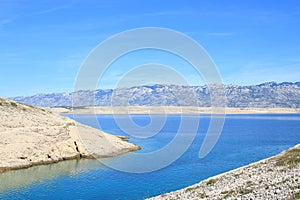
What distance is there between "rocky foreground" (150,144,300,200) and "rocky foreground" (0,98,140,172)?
1444 inches

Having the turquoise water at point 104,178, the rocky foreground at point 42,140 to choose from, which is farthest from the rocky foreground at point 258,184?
the rocky foreground at point 42,140

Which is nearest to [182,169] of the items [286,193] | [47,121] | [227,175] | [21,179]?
[227,175]

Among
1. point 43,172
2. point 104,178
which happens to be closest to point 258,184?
point 104,178

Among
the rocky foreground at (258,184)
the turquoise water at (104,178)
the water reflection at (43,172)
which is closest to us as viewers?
the rocky foreground at (258,184)

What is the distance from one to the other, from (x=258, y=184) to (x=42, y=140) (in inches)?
1919

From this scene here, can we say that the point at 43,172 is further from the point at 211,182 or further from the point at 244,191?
the point at 244,191

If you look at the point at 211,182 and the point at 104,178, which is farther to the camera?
the point at 104,178

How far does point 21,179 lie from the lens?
2085 inches

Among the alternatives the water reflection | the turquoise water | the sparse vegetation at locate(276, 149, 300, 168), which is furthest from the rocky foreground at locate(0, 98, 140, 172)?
the sparse vegetation at locate(276, 149, 300, 168)

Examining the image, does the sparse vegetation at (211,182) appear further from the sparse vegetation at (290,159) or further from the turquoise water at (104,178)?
the sparse vegetation at (290,159)

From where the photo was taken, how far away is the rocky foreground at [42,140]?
63.5 m

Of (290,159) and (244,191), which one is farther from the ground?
(290,159)

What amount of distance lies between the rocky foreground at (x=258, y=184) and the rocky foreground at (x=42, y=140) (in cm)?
3669

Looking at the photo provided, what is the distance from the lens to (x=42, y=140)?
226 feet
